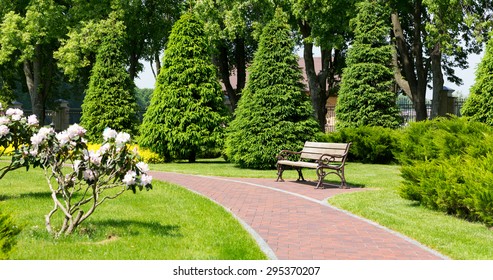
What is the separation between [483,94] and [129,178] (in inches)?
623

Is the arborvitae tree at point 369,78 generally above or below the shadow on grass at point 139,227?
above

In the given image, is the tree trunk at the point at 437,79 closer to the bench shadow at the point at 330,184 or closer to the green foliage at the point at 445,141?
the bench shadow at the point at 330,184

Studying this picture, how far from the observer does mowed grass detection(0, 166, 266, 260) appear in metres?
6.70

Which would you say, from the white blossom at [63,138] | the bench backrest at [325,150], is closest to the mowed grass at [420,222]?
the bench backrest at [325,150]

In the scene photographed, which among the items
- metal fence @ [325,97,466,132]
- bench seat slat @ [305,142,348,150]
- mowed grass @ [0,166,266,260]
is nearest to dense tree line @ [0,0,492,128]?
metal fence @ [325,97,466,132]

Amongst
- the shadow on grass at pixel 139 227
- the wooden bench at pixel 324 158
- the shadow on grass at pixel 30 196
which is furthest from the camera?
the wooden bench at pixel 324 158

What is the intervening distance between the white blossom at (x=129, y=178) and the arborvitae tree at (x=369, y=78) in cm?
1889

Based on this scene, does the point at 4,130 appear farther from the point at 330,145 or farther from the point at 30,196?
the point at 330,145

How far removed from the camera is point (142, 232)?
8055 millimetres

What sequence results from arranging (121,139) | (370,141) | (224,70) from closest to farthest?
(121,139) → (370,141) → (224,70)

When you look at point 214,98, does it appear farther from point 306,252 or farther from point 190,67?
point 306,252

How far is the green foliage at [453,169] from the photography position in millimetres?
8898

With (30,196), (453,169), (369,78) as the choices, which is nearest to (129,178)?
(30,196)

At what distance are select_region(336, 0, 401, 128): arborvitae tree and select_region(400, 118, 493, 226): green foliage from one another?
1272 centimetres
